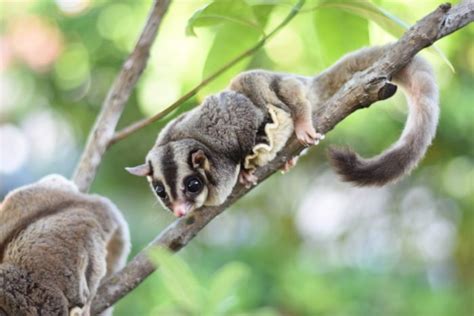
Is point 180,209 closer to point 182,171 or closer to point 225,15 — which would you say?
point 182,171

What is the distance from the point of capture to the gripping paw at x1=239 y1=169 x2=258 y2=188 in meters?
2.14

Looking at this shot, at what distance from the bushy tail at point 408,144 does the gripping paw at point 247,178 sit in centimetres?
34

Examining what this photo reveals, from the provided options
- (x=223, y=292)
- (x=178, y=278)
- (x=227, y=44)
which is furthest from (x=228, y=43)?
(x=178, y=278)

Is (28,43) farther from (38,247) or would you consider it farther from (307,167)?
(38,247)

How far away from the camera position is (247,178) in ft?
7.24

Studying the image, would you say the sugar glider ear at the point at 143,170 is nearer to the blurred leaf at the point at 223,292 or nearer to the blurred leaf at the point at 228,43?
the blurred leaf at the point at 228,43

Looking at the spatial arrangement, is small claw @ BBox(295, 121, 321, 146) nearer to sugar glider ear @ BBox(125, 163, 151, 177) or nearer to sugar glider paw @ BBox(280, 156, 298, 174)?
sugar glider paw @ BBox(280, 156, 298, 174)

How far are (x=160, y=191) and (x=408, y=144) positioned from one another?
76 centimetres

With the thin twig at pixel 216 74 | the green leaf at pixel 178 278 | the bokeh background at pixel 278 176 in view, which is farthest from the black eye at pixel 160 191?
the bokeh background at pixel 278 176

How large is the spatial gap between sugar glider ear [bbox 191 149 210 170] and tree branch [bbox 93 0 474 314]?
0.26 metres

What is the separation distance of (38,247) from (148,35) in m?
0.68

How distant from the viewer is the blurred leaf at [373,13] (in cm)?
184

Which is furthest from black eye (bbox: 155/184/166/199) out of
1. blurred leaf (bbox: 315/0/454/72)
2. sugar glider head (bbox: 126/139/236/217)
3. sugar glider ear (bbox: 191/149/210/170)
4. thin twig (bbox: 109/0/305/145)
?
blurred leaf (bbox: 315/0/454/72)

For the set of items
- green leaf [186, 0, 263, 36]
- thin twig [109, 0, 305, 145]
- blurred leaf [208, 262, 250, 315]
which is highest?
green leaf [186, 0, 263, 36]
